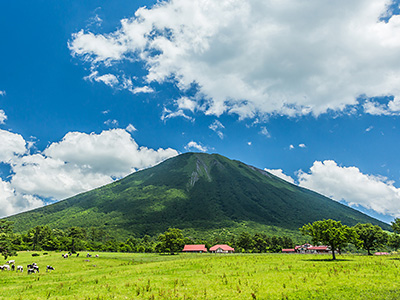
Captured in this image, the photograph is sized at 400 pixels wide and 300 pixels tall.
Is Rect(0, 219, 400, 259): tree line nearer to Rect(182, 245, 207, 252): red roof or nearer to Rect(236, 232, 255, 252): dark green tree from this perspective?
Rect(236, 232, 255, 252): dark green tree

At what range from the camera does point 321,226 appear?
174 ft

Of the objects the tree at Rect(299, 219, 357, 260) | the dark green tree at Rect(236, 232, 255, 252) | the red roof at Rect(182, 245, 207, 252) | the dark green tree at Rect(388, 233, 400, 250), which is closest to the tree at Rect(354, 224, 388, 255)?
the dark green tree at Rect(388, 233, 400, 250)

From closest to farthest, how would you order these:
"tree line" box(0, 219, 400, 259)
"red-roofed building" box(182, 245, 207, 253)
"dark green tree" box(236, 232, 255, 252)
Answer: "tree line" box(0, 219, 400, 259) → "dark green tree" box(236, 232, 255, 252) → "red-roofed building" box(182, 245, 207, 253)

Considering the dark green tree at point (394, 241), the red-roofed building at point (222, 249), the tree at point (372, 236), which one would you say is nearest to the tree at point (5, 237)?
the tree at point (372, 236)

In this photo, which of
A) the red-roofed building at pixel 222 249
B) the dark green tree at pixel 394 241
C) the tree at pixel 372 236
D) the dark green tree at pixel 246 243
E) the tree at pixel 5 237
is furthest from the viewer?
the red-roofed building at pixel 222 249

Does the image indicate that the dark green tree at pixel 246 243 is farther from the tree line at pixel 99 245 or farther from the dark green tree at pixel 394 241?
the dark green tree at pixel 394 241

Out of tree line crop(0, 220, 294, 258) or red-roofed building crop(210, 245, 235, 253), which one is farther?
red-roofed building crop(210, 245, 235, 253)

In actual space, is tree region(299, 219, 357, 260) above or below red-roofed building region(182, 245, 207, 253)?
above

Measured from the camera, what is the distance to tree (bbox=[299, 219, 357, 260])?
49.8 meters

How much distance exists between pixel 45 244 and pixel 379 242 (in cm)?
13434

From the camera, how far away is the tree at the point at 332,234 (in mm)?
49778

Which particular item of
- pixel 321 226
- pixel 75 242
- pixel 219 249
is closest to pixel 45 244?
pixel 75 242

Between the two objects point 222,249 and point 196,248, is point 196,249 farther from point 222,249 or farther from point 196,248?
point 222,249

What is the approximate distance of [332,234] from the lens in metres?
50.2
